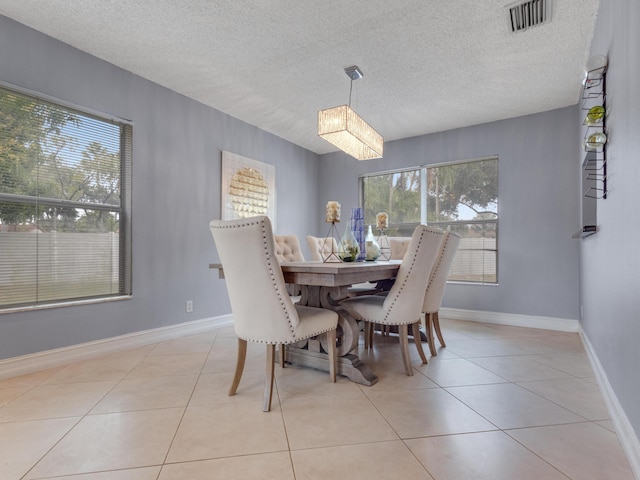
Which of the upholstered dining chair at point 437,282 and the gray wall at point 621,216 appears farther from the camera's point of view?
the upholstered dining chair at point 437,282

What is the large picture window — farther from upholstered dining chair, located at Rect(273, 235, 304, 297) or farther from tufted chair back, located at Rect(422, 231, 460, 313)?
upholstered dining chair, located at Rect(273, 235, 304, 297)

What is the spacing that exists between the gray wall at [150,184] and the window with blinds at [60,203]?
112mm

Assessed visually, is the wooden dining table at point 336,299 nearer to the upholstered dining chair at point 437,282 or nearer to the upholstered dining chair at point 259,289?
the upholstered dining chair at point 259,289

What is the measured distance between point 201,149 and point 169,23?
58.3 inches

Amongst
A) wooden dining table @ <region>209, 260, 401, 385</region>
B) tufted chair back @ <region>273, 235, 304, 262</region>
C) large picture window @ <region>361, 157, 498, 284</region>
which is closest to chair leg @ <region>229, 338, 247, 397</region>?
wooden dining table @ <region>209, 260, 401, 385</region>

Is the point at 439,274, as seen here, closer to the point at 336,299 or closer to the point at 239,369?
the point at 336,299

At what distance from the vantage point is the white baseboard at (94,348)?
2.36m

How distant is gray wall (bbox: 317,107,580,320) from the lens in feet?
12.3

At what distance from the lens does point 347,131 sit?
2689 millimetres

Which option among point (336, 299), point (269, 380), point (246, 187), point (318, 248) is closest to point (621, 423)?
point (336, 299)

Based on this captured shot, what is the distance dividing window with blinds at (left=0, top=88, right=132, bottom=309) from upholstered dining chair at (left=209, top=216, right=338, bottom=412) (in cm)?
161

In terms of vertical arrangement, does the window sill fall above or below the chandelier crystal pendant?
below

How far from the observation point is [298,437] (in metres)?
1.56

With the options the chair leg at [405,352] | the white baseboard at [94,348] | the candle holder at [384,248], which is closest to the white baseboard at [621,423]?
the chair leg at [405,352]
